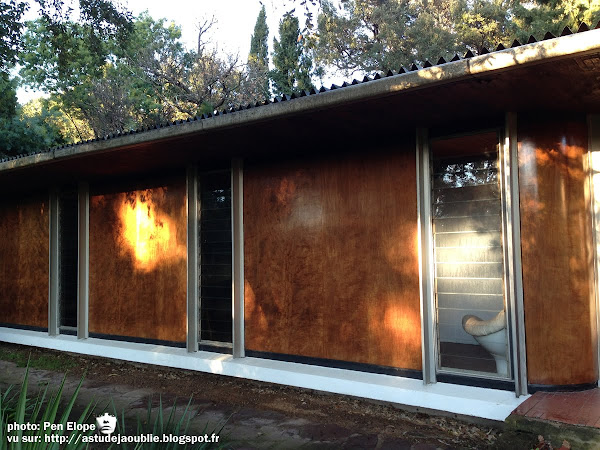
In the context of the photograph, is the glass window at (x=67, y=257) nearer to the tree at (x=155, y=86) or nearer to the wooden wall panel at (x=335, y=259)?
the wooden wall panel at (x=335, y=259)

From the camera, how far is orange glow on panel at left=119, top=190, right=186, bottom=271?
6.82 metres

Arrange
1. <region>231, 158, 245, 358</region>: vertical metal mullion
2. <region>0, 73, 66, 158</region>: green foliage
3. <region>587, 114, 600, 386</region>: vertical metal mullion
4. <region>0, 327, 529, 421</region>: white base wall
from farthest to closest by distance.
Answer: <region>0, 73, 66, 158</region>: green foliage
<region>231, 158, 245, 358</region>: vertical metal mullion
<region>587, 114, 600, 386</region>: vertical metal mullion
<region>0, 327, 529, 421</region>: white base wall

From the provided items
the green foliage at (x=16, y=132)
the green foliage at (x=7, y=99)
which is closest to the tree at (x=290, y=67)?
the green foliage at (x=16, y=132)

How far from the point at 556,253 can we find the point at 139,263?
5.30 metres

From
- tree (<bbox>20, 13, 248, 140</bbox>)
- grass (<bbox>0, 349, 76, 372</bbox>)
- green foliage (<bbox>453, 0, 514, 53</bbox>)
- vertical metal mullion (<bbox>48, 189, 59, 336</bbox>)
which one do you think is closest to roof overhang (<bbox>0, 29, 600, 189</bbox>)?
vertical metal mullion (<bbox>48, 189, 59, 336</bbox>)

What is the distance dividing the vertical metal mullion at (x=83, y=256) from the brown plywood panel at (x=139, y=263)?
10 centimetres

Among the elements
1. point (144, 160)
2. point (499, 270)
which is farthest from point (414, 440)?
point (144, 160)

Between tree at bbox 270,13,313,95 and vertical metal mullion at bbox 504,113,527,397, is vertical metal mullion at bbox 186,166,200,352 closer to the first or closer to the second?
vertical metal mullion at bbox 504,113,527,397

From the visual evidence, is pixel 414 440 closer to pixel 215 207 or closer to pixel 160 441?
pixel 160 441

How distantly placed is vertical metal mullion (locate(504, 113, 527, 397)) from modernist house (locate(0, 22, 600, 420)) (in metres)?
0.02

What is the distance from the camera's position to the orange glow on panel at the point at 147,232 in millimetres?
6815

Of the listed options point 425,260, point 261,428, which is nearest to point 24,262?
point 261,428

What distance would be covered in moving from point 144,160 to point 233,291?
203 centimetres

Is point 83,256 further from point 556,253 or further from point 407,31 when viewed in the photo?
point 407,31
